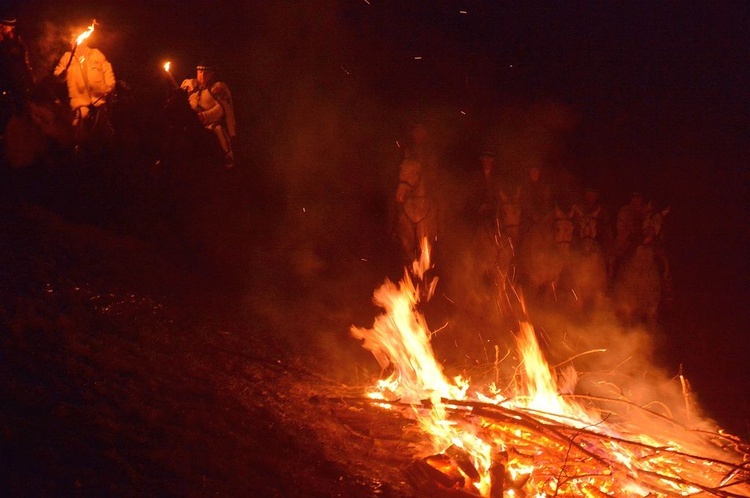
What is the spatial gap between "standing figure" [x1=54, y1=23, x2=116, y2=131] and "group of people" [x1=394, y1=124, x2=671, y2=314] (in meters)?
4.62

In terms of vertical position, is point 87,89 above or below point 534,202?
below

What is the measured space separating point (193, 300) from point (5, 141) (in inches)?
114

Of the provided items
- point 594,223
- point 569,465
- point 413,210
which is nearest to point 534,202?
point 594,223

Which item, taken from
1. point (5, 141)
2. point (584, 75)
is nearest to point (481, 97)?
point (584, 75)

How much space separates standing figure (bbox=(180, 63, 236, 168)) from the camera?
8.66m

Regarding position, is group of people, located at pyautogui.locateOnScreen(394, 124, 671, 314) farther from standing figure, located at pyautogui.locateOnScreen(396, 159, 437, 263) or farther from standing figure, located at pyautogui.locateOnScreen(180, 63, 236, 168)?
standing figure, located at pyautogui.locateOnScreen(180, 63, 236, 168)

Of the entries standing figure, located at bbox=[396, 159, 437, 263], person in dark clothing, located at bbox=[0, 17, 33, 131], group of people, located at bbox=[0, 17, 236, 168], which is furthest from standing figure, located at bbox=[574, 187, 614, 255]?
person in dark clothing, located at bbox=[0, 17, 33, 131]

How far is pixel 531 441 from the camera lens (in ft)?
16.8

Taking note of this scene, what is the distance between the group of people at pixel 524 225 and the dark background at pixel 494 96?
4.39 feet

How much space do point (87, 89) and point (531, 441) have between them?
711 centimetres

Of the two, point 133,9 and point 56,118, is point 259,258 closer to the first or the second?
point 56,118

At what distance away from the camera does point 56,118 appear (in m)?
7.25

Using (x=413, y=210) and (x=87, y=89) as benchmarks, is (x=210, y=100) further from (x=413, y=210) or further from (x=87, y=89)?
(x=413, y=210)

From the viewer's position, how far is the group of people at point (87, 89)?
22.4 feet
